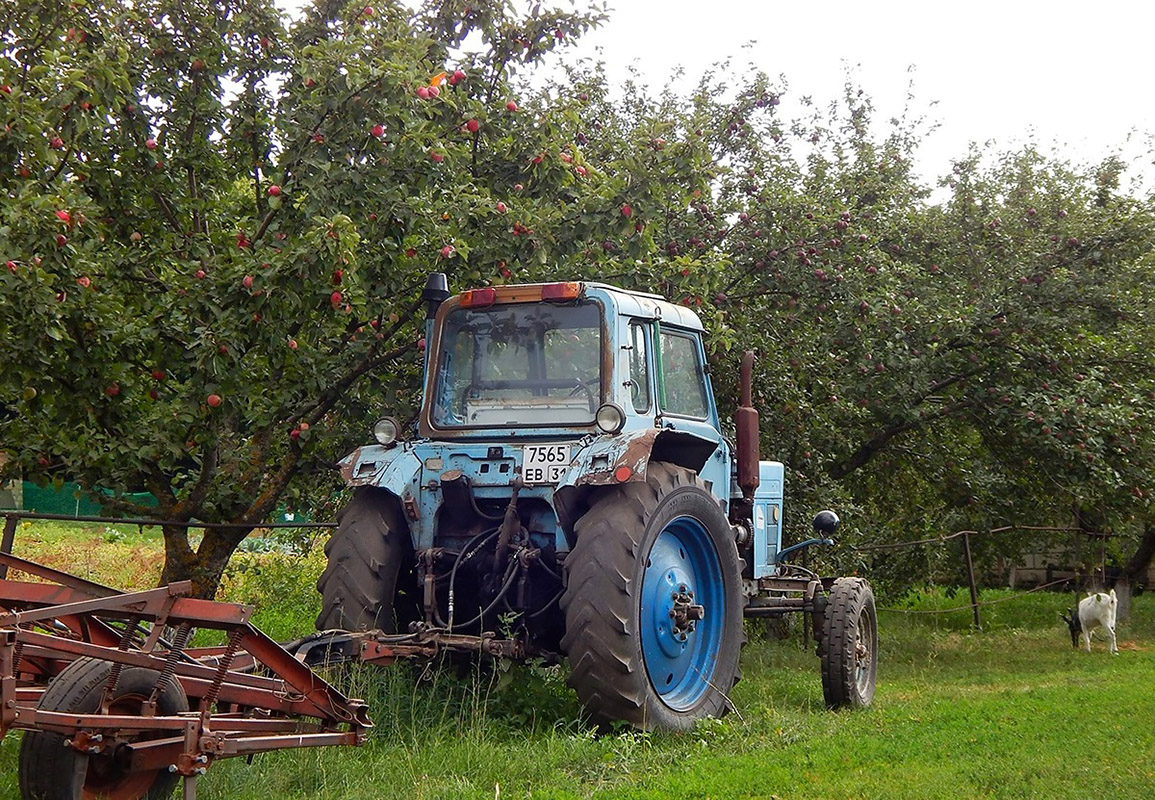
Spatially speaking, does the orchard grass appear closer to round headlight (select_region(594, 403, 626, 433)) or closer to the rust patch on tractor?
the rust patch on tractor

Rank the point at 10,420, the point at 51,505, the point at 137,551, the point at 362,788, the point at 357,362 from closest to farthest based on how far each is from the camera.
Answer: the point at 362,788
the point at 10,420
the point at 357,362
the point at 137,551
the point at 51,505

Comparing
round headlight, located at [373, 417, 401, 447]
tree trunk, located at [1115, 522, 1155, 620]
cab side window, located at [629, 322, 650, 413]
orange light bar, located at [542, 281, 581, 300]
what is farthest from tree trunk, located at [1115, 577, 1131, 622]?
round headlight, located at [373, 417, 401, 447]

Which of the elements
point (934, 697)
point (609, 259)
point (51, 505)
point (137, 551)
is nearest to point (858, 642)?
point (934, 697)

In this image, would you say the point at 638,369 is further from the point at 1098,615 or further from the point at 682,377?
the point at 1098,615

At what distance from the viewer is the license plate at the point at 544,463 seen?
686 cm

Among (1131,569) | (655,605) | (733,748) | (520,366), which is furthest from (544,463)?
(1131,569)

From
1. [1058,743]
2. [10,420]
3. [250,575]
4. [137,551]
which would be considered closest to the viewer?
[1058,743]

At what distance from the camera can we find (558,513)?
270 inches

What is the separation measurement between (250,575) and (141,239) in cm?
491

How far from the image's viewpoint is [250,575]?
42.3 ft

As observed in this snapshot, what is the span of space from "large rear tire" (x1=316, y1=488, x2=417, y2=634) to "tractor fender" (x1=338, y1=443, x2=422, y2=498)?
0.13m

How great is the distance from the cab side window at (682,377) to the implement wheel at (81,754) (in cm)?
372

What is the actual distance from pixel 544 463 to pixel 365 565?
3.75 ft

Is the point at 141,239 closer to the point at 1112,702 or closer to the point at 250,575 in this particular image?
the point at 250,575
